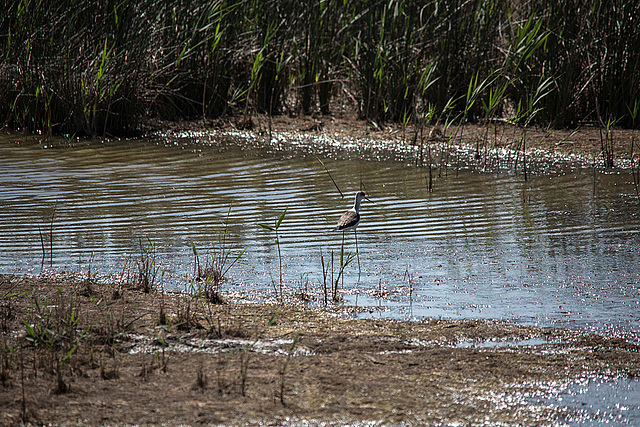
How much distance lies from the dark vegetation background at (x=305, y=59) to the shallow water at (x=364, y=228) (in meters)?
1.20

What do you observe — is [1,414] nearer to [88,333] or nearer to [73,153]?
[88,333]

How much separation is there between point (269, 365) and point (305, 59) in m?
9.21

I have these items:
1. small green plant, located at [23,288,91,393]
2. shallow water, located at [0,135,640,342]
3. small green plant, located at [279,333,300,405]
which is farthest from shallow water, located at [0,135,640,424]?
small green plant, located at [23,288,91,393]

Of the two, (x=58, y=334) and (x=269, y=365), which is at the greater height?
(x=58, y=334)

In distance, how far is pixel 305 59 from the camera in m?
12.0

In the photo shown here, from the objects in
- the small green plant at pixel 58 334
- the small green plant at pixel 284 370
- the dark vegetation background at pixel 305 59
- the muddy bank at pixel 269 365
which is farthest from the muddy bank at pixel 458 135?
the small green plant at pixel 58 334

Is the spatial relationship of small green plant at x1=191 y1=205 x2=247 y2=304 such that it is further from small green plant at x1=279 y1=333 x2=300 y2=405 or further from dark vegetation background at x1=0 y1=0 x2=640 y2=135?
dark vegetation background at x1=0 y1=0 x2=640 y2=135

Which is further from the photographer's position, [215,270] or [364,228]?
[364,228]

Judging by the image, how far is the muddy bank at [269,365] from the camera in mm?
3025

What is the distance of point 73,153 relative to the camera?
33.2 ft

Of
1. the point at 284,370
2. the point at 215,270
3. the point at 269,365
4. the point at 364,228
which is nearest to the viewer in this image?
the point at 284,370

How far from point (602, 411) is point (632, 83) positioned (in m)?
7.91

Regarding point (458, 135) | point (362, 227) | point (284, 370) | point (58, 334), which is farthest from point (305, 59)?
point (284, 370)

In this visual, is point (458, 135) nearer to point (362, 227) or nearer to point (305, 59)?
point (305, 59)
